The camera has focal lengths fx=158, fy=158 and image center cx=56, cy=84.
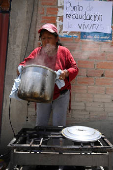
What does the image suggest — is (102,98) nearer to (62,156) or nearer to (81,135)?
(81,135)

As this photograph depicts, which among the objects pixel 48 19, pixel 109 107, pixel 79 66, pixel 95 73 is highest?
pixel 48 19

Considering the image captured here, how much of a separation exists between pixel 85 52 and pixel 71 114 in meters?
1.11

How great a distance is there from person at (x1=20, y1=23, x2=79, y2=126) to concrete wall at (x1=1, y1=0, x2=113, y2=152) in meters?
0.53

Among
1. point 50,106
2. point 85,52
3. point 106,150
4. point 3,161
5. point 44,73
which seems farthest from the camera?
point 85,52

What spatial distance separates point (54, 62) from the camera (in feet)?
7.10

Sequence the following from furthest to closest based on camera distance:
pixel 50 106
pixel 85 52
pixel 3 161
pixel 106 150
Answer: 1. pixel 85 52
2. pixel 3 161
3. pixel 50 106
4. pixel 106 150

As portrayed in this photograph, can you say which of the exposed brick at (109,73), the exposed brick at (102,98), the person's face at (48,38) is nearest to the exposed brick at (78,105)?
the exposed brick at (102,98)

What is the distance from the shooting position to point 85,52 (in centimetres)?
275

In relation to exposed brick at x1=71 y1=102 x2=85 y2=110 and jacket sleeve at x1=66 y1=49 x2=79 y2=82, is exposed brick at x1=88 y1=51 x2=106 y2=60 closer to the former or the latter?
jacket sleeve at x1=66 y1=49 x2=79 y2=82

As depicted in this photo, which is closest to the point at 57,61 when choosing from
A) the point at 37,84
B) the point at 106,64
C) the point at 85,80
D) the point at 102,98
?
the point at 37,84

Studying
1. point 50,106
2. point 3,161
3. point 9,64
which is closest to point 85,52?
point 50,106

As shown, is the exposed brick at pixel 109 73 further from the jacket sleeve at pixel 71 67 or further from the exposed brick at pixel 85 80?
the jacket sleeve at pixel 71 67

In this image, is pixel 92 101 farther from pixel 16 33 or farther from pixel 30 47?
pixel 16 33

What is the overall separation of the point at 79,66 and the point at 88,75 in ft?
0.73
